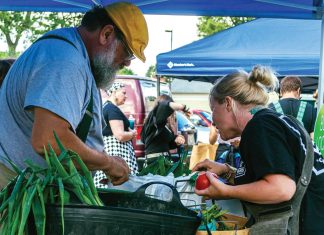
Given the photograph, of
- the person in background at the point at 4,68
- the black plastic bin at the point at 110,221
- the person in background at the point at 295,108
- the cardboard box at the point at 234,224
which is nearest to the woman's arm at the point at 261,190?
the cardboard box at the point at 234,224

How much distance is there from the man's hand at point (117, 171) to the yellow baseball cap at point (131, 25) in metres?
0.56

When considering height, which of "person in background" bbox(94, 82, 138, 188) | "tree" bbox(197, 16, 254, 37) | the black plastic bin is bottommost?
"tree" bbox(197, 16, 254, 37)

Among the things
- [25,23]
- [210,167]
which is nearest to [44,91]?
[210,167]

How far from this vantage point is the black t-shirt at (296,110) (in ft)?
19.6

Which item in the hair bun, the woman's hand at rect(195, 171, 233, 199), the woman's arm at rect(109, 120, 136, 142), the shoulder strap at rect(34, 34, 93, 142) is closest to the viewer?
the woman's hand at rect(195, 171, 233, 199)

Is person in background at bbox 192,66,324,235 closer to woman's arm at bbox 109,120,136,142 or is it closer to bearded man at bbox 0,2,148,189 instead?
bearded man at bbox 0,2,148,189

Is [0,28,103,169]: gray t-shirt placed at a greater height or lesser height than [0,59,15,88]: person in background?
greater

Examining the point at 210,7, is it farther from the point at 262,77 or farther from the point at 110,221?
the point at 110,221

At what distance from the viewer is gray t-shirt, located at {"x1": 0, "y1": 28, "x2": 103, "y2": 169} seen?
2344mm

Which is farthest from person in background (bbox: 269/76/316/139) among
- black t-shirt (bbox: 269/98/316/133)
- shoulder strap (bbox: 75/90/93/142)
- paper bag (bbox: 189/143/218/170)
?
shoulder strap (bbox: 75/90/93/142)

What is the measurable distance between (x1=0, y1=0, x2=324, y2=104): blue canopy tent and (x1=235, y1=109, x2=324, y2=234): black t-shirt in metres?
2.37

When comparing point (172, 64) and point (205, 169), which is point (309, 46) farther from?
point (205, 169)

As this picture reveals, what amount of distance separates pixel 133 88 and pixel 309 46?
4220 millimetres

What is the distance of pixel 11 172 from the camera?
261 centimetres
